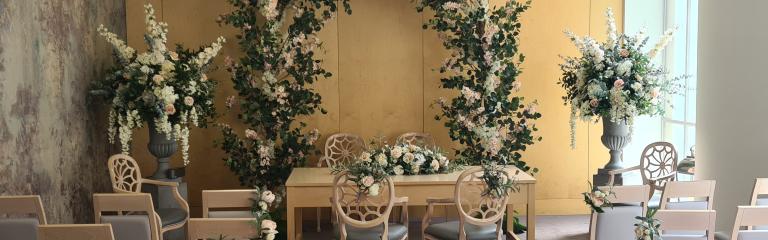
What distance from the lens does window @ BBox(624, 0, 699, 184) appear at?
711 centimetres

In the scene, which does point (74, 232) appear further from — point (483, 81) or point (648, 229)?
point (483, 81)

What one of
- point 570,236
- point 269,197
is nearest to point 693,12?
point 570,236

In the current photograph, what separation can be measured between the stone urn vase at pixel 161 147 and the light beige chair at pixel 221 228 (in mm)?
3049

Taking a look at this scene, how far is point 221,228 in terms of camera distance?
149 inches

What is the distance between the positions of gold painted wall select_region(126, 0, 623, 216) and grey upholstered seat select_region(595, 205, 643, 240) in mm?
2812

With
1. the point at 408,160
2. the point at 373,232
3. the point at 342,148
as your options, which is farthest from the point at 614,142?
the point at 373,232

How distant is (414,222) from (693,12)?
130 inches

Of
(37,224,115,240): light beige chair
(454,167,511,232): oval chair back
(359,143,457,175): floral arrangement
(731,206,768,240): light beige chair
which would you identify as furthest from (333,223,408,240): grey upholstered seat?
(731,206,768,240): light beige chair

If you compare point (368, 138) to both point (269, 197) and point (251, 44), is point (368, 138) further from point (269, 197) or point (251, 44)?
point (269, 197)

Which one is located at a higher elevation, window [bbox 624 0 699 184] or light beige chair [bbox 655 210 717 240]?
window [bbox 624 0 699 184]

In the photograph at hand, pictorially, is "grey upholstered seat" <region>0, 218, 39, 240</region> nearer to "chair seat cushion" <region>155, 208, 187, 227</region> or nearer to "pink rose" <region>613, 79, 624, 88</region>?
"chair seat cushion" <region>155, 208, 187, 227</region>

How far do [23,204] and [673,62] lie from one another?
5927mm

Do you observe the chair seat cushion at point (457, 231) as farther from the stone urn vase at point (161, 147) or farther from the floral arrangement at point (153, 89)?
the stone urn vase at point (161, 147)

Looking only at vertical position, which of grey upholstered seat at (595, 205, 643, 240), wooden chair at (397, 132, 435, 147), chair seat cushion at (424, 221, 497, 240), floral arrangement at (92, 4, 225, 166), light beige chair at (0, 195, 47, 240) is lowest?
chair seat cushion at (424, 221, 497, 240)
